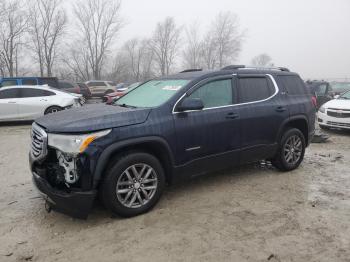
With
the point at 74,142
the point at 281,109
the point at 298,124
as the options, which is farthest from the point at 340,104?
the point at 74,142

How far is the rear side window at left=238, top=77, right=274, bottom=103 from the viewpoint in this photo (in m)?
5.05

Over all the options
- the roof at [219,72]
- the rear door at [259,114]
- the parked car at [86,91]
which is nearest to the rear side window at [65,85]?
the parked car at [86,91]

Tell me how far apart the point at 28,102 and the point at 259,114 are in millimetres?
9521

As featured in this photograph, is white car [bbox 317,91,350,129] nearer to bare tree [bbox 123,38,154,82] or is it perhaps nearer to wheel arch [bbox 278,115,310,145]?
wheel arch [bbox 278,115,310,145]

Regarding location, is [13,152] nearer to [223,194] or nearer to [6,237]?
[6,237]

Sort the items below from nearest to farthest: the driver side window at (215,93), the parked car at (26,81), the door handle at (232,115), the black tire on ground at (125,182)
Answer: the black tire on ground at (125,182), the driver side window at (215,93), the door handle at (232,115), the parked car at (26,81)

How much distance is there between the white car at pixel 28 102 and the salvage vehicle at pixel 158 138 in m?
7.72

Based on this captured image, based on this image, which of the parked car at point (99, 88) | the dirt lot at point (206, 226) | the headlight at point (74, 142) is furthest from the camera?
the parked car at point (99, 88)

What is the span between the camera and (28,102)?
469 inches

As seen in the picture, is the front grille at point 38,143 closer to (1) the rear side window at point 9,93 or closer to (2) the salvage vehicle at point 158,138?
(2) the salvage vehicle at point 158,138

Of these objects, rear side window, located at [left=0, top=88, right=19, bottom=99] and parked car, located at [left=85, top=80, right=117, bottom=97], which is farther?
parked car, located at [left=85, top=80, right=117, bottom=97]

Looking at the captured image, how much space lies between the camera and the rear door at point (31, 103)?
1188cm

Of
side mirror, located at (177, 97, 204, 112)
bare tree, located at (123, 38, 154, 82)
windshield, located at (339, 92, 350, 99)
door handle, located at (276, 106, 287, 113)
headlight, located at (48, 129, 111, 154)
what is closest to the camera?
headlight, located at (48, 129, 111, 154)

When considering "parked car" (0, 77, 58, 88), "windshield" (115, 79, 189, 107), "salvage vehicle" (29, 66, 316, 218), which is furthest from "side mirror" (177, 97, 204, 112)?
"parked car" (0, 77, 58, 88)
